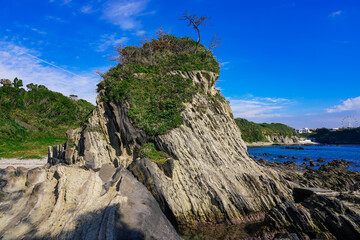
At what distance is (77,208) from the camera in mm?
8328

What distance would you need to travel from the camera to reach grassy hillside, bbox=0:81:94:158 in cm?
3338

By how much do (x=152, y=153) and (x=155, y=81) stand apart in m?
8.02

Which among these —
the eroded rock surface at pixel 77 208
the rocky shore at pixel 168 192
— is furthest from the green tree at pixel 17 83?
the eroded rock surface at pixel 77 208

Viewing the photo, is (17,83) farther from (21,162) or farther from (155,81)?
(155,81)

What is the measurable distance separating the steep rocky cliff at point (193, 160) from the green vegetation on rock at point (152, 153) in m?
0.40

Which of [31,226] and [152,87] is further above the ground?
[152,87]

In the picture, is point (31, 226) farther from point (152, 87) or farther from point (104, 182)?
point (152, 87)

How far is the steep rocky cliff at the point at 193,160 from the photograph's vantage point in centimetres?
1262

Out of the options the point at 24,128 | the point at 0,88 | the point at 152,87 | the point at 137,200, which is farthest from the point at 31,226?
the point at 0,88

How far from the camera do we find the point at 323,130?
159750 millimetres

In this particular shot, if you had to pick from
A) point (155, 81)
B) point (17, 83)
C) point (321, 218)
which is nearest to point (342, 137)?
point (321, 218)

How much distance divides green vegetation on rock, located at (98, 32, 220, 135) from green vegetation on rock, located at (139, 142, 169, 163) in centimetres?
112

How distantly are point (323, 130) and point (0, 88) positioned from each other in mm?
198284

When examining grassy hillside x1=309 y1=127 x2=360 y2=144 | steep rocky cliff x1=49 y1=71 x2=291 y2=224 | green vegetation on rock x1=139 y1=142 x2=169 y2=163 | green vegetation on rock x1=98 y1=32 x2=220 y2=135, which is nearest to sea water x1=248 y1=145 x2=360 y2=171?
steep rocky cliff x1=49 y1=71 x2=291 y2=224
